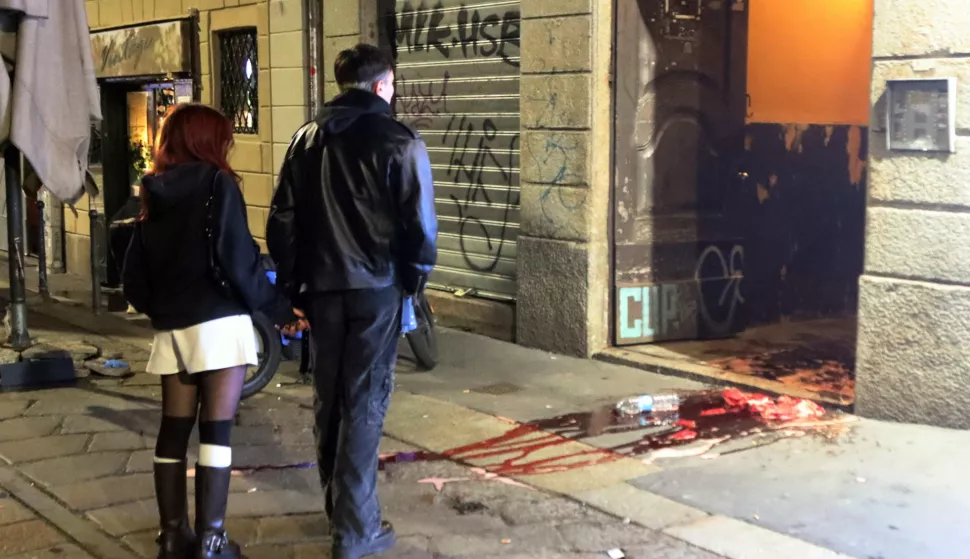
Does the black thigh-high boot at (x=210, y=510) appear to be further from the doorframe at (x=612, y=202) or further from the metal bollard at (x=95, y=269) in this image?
the metal bollard at (x=95, y=269)

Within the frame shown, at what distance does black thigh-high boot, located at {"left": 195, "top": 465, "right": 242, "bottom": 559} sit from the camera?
3912mm

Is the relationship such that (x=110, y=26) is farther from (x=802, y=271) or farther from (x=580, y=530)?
(x=580, y=530)

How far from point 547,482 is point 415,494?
613 mm

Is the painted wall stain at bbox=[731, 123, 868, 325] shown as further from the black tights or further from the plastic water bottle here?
the black tights

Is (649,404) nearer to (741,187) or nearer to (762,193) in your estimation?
(741,187)

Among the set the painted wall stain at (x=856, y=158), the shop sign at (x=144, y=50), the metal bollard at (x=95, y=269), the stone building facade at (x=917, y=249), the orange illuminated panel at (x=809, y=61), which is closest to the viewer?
the stone building facade at (x=917, y=249)

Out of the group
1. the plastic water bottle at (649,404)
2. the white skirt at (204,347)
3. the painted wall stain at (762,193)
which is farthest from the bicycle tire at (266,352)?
the painted wall stain at (762,193)

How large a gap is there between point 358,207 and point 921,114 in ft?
10.7

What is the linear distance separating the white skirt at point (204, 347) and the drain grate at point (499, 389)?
296 centimetres

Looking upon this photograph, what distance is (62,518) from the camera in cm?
448

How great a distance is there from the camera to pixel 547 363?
746 cm

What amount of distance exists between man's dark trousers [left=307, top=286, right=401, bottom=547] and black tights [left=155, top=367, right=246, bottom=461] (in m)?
0.32

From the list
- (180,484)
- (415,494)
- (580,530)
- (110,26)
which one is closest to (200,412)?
(180,484)

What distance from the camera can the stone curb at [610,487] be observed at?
13.5 feet
